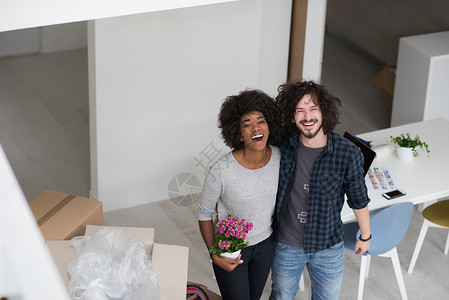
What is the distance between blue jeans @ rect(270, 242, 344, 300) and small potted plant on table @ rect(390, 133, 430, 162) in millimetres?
1227

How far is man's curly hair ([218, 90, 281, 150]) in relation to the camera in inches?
97.6

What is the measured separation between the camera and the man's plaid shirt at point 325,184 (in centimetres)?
249

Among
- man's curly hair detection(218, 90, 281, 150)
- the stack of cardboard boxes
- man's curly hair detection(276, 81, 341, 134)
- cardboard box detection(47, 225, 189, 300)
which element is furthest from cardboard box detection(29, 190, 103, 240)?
man's curly hair detection(276, 81, 341, 134)

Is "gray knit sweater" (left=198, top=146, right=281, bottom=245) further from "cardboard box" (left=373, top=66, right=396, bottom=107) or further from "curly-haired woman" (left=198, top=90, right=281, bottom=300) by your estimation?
"cardboard box" (left=373, top=66, right=396, bottom=107)

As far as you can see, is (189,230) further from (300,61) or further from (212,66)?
(300,61)

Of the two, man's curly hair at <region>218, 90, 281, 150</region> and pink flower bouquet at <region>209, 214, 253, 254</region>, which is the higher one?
man's curly hair at <region>218, 90, 281, 150</region>

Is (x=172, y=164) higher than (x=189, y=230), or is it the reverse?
(x=172, y=164)

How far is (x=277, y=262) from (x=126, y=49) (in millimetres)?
2028

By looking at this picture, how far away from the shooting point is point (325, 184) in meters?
2.50

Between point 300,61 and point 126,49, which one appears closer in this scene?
point 126,49

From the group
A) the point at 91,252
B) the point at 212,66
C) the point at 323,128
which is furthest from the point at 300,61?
the point at 91,252

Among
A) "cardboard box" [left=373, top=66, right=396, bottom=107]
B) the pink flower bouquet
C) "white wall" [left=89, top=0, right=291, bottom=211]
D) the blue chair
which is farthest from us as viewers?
"cardboard box" [left=373, top=66, right=396, bottom=107]

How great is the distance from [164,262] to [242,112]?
2.62 ft

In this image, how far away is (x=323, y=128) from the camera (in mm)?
2521
